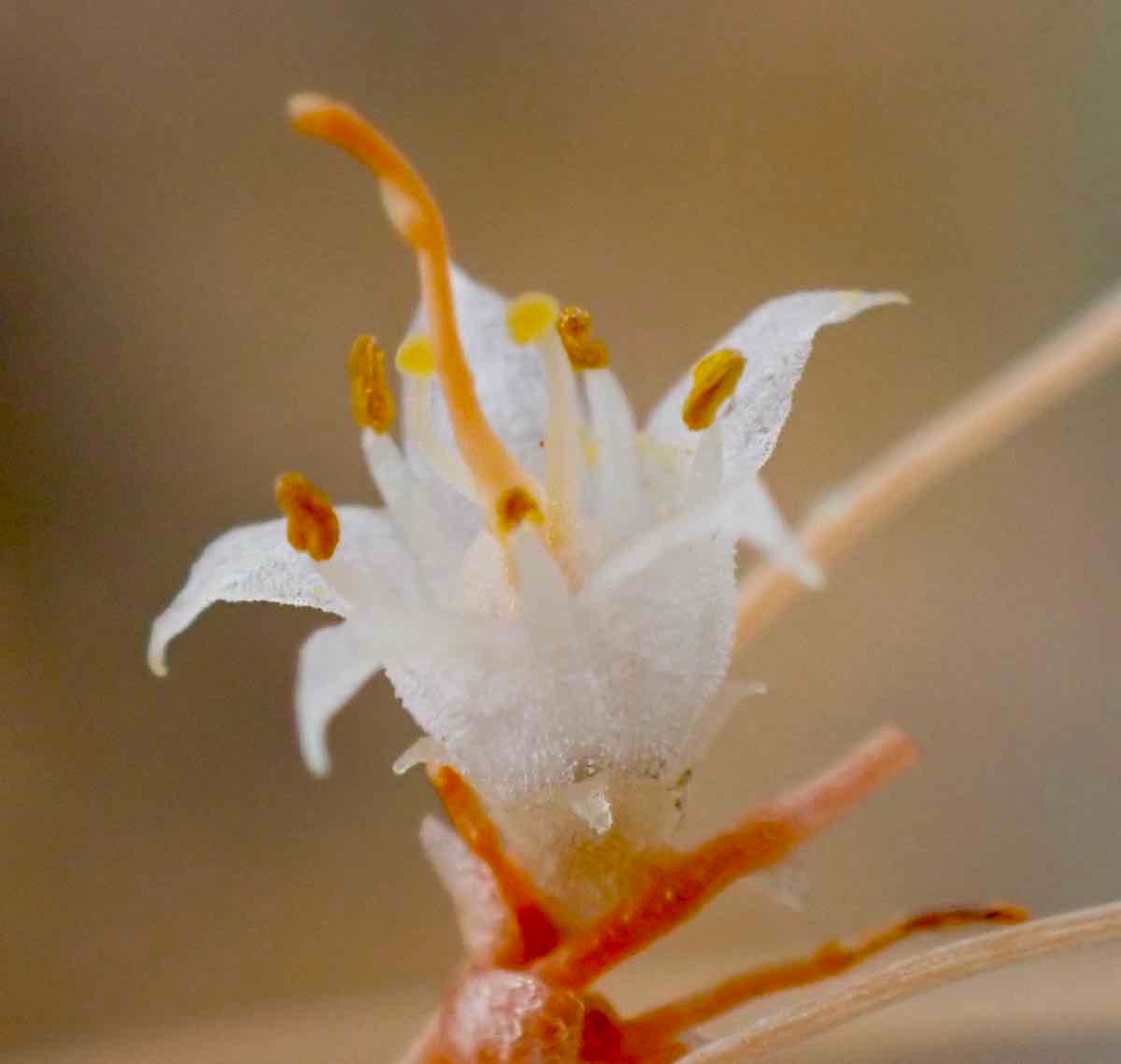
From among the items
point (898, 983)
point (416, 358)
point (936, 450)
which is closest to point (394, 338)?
point (936, 450)

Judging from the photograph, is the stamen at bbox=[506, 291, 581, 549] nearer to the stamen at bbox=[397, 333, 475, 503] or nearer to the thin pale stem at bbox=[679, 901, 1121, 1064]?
the stamen at bbox=[397, 333, 475, 503]

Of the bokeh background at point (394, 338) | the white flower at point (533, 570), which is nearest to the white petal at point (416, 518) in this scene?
the white flower at point (533, 570)

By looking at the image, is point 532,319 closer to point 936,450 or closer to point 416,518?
point 416,518

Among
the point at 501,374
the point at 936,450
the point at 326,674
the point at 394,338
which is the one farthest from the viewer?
the point at 394,338

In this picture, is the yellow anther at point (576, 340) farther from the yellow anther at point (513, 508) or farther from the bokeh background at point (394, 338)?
the bokeh background at point (394, 338)

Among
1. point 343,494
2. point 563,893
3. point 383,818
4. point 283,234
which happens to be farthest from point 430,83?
point 563,893

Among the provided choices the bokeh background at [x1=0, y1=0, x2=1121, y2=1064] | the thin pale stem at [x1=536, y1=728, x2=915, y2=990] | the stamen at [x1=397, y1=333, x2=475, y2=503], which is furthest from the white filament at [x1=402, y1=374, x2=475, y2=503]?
the bokeh background at [x1=0, y1=0, x2=1121, y2=1064]

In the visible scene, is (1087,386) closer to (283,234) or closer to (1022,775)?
(1022,775)
